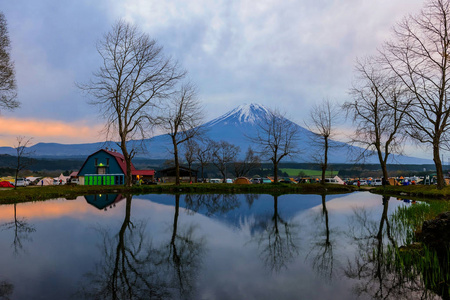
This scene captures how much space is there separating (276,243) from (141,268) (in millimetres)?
4430

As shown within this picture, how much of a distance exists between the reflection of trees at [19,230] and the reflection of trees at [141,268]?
7.78ft

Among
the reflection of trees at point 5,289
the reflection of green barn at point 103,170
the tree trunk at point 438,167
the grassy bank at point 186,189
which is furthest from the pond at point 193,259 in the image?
the reflection of green barn at point 103,170

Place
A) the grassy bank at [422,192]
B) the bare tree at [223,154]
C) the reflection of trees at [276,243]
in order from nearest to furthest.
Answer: the reflection of trees at [276,243] < the grassy bank at [422,192] < the bare tree at [223,154]

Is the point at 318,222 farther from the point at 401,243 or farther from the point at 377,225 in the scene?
the point at 401,243

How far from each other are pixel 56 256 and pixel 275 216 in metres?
10.1

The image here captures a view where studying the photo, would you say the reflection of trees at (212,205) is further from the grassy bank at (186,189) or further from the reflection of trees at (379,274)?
the reflection of trees at (379,274)

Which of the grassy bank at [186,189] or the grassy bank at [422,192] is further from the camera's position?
Answer: the grassy bank at [186,189]

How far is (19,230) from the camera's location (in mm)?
11711

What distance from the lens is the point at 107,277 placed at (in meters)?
6.67

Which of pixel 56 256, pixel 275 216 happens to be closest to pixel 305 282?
pixel 56 256

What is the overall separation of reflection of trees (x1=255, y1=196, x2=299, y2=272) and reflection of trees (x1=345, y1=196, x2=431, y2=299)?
1597 mm

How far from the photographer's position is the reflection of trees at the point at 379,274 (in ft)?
19.4

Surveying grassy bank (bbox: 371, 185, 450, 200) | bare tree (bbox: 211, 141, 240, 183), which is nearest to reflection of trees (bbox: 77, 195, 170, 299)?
grassy bank (bbox: 371, 185, 450, 200)

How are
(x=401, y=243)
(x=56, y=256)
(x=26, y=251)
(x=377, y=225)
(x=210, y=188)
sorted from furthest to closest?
(x=210, y=188), (x=377, y=225), (x=401, y=243), (x=26, y=251), (x=56, y=256)
